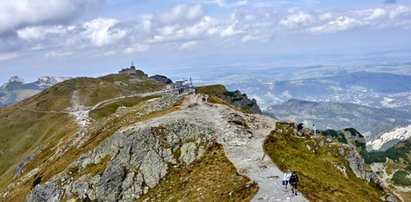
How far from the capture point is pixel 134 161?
57.6m

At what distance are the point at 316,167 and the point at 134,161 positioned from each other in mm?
25679

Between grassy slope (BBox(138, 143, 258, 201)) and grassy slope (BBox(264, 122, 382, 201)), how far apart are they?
222 inches

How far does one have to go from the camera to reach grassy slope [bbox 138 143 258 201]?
1526 inches

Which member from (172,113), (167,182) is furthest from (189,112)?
(167,182)

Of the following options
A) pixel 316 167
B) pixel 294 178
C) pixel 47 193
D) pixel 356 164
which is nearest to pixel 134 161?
pixel 47 193

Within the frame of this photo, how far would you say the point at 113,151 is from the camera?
2469 inches

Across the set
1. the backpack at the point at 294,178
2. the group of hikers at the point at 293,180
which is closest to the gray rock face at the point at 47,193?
the group of hikers at the point at 293,180

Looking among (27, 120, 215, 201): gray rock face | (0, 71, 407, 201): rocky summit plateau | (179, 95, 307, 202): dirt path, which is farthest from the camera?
(27, 120, 215, 201): gray rock face

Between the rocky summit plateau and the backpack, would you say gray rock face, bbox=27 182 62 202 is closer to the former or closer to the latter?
the rocky summit plateau

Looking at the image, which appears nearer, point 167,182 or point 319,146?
point 167,182

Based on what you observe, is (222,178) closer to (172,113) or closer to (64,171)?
(172,113)

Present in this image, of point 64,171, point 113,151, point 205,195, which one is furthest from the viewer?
point 64,171

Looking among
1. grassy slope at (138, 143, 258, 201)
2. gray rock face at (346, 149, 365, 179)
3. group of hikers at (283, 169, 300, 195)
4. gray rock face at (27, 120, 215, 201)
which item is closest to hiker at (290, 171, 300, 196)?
group of hikers at (283, 169, 300, 195)

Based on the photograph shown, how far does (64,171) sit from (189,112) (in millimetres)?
23328
